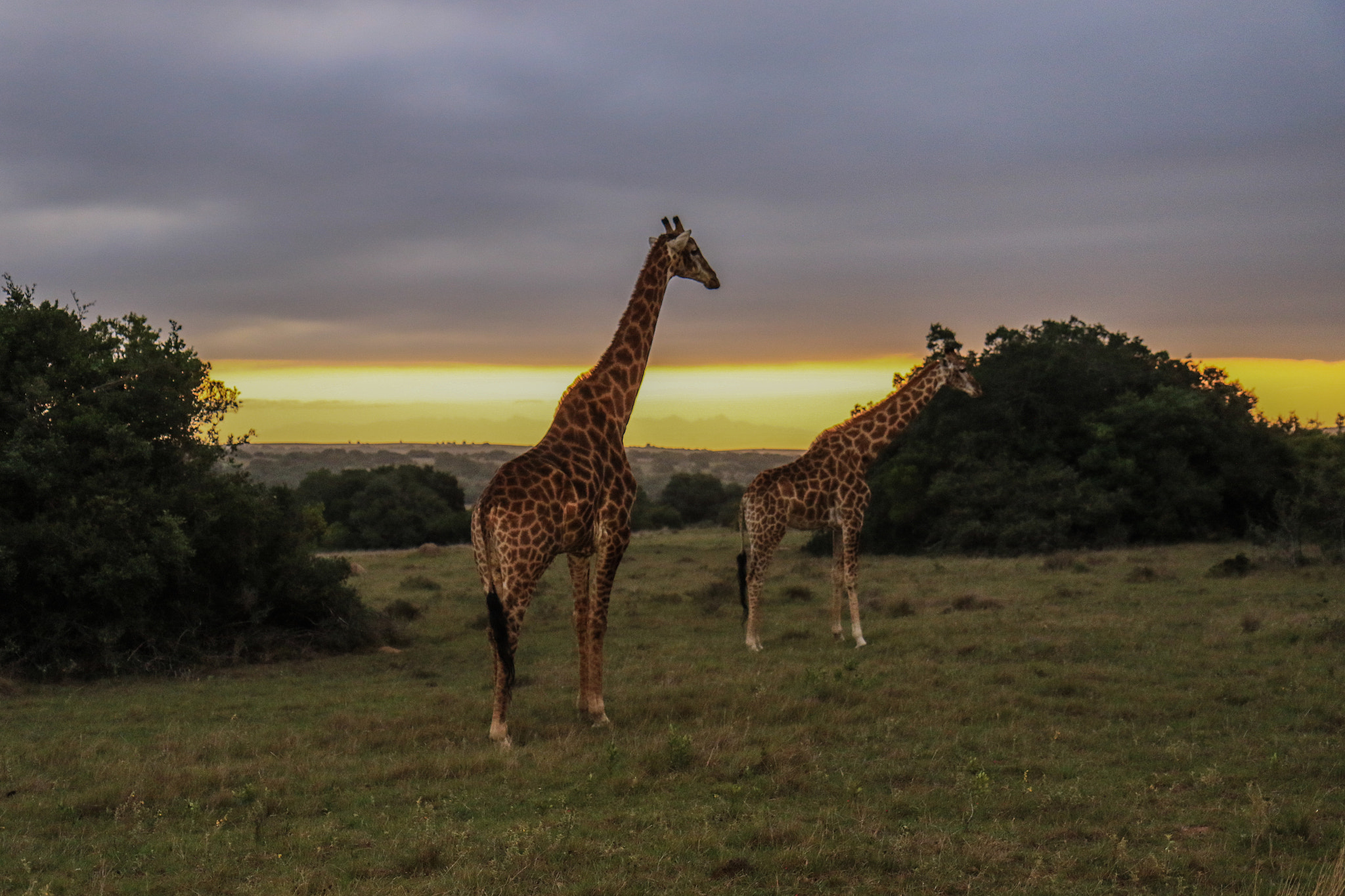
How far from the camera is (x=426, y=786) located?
7.89m

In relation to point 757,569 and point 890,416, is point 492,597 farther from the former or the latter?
point 890,416

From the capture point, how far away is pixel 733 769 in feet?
26.6

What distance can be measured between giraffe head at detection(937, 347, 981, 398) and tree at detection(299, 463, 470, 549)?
2753 cm

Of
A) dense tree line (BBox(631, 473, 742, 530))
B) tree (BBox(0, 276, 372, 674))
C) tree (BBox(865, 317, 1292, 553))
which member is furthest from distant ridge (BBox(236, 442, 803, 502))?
tree (BBox(0, 276, 372, 674))

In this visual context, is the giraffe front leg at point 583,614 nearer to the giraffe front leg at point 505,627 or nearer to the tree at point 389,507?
the giraffe front leg at point 505,627

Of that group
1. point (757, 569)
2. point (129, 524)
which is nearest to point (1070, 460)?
point (757, 569)

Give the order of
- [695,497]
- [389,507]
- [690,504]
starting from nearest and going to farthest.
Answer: [389,507] < [690,504] < [695,497]

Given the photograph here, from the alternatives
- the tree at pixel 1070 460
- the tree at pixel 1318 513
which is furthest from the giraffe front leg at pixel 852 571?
the tree at pixel 1070 460

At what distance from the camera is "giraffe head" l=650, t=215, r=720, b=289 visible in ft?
36.6

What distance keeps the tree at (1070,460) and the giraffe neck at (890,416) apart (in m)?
12.8

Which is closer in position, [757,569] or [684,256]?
[684,256]

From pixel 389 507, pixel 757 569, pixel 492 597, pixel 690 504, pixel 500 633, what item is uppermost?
pixel 492 597

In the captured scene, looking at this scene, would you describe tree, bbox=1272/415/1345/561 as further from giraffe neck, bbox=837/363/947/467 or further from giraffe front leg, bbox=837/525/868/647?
giraffe front leg, bbox=837/525/868/647

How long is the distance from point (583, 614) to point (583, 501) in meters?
1.18
